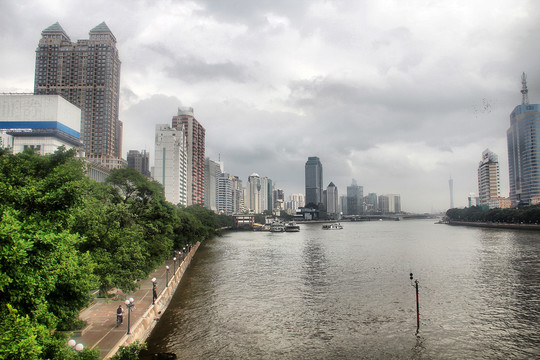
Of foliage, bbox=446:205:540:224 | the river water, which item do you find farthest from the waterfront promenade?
foliage, bbox=446:205:540:224

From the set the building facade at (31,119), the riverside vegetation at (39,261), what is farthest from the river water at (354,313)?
the building facade at (31,119)

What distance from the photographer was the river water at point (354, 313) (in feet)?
86.6

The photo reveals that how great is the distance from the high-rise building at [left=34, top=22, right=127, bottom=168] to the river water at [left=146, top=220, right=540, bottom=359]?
163m

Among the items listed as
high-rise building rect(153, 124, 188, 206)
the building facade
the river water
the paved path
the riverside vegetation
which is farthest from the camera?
high-rise building rect(153, 124, 188, 206)

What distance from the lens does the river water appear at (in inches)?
1039

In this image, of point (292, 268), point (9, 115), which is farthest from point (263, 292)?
point (9, 115)

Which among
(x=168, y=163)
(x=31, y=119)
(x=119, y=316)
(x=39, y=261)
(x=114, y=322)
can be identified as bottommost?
(x=114, y=322)

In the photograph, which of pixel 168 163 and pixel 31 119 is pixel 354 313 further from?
pixel 168 163

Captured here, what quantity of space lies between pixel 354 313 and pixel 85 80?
209 meters

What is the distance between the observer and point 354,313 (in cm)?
3478

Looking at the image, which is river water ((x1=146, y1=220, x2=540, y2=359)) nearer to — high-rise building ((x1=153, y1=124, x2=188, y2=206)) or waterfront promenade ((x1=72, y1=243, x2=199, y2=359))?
waterfront promenade ((x1=72, y1=243, x2=199, y2=359))

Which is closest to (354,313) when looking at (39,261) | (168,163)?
(39,261)

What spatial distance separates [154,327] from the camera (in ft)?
99.8

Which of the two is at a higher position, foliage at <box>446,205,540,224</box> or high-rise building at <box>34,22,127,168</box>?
high-rise building at <box>34,22,127,168</box>
